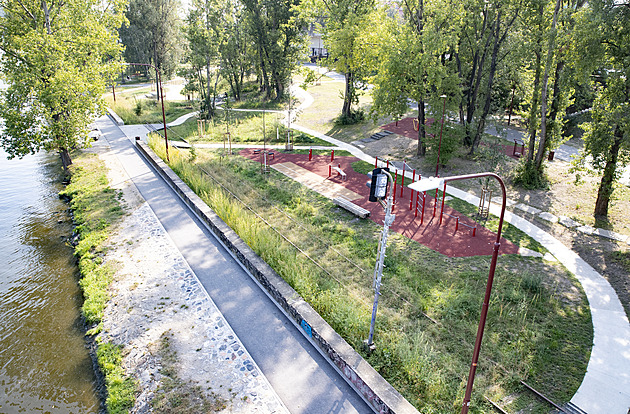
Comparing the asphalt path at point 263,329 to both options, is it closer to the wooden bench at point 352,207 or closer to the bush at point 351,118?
the wooden bench at point 352,207

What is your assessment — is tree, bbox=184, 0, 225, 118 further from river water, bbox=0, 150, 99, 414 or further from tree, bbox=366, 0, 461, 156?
river water, bbox=0, 150, 99, 414

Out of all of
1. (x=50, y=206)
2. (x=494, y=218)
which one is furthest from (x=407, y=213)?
(x=50, y=206)

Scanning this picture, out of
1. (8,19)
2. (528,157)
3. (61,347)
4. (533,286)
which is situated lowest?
(61,347)

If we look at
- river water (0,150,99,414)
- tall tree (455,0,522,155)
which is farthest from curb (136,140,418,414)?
tall tree (455,0,522,155)

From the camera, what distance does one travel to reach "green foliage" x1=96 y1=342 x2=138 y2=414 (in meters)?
8.89

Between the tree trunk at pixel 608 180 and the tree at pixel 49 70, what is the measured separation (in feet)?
77.5

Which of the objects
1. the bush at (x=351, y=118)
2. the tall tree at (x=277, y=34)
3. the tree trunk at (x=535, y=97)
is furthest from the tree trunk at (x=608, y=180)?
the tall tree at (x=277, y=34)

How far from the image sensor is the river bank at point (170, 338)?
8906mm

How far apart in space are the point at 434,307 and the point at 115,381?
27.2 feet

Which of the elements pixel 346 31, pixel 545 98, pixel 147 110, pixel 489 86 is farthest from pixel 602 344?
pixel 147 110

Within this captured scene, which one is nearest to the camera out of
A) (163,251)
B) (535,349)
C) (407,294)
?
(535,349)

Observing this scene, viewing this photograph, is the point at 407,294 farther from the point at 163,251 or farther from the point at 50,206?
the point at 50,206

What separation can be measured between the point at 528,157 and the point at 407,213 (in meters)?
7.64

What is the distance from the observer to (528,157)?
21.0 metres
